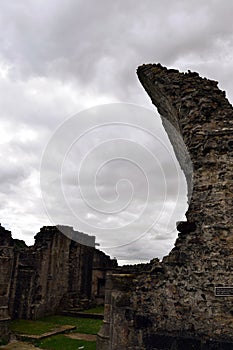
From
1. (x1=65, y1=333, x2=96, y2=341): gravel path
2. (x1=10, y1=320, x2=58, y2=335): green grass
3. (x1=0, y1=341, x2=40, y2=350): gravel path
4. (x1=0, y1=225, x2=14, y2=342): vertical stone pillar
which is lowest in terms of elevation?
(x1=0, y1=341, x2=40, y2=350): gravel path

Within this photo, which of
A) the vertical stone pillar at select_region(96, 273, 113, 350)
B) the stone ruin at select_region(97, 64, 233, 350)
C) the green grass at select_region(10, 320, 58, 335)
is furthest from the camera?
the green grass at select_region(10, 320, 58, 335)

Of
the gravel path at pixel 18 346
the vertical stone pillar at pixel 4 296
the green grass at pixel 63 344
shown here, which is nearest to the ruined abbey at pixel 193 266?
the green grass at pixel 63 344

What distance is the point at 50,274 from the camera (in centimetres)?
1747

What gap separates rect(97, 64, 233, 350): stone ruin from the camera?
585 centimetres

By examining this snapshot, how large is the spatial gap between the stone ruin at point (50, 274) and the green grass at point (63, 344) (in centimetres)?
111

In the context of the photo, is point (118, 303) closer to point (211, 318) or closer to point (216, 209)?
point (211, 318)

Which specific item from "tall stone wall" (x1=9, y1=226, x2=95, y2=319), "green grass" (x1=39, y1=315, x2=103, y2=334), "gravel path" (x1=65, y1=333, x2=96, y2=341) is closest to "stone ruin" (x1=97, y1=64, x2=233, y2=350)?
"gravel path" (x1=65, y1=333, x2=96, y2=341)

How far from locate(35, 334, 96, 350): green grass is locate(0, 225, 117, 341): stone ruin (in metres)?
1.11

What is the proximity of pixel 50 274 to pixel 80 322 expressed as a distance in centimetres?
371

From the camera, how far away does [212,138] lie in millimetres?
6566

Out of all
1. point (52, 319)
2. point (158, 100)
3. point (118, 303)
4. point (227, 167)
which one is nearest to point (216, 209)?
point (227, 167)

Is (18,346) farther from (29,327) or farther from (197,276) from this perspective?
(197,276)

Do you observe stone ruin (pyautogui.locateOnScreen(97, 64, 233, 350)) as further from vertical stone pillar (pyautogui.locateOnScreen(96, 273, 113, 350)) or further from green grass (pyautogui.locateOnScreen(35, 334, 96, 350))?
green grass (pyautogui.locateOnScreen(35, 334, 96, 350))

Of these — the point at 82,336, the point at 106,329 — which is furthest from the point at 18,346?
the point at 106,329
